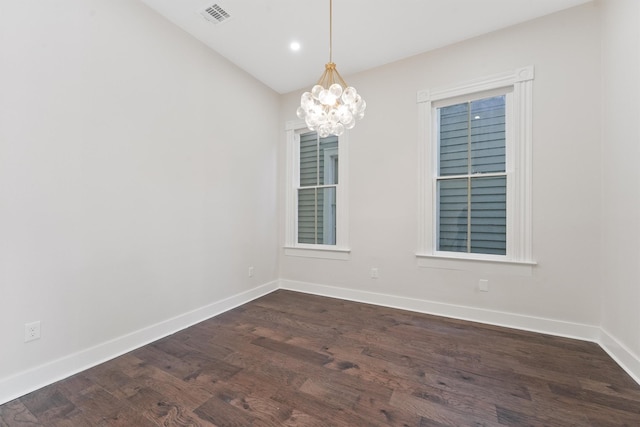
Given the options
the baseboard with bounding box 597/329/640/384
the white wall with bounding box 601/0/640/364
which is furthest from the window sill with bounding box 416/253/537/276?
the baseboard with bounding box 597/329/640/384

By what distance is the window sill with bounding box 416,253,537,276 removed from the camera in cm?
260

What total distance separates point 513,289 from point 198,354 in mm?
2998

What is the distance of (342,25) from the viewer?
2.61 m

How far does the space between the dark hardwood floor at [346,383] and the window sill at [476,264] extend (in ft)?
1.90

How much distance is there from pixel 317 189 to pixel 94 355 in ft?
9.48

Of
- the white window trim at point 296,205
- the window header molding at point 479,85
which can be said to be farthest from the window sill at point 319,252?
the window header molding at point 479,85

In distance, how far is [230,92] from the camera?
10.5ft

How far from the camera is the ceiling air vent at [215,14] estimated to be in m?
2.40

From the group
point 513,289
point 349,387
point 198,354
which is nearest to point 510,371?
point 513,289

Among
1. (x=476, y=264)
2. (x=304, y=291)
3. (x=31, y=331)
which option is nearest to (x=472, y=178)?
(x=476, y=264)

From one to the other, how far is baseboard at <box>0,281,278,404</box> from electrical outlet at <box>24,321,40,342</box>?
0.21m

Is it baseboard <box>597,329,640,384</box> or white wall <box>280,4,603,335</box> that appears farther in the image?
white wall <box>280,4,603,335</box>

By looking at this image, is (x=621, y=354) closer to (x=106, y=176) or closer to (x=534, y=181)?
(x=534, y=181)

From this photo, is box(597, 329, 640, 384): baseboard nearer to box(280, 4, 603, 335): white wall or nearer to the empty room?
the empty room
